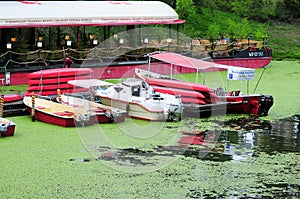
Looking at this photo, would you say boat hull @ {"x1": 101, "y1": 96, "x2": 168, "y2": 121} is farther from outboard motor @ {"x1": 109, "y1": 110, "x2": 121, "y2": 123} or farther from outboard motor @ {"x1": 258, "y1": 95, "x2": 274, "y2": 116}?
outboard motor @ {"x1": 258, "y1": 95, "x2": 274, "y2": 116}

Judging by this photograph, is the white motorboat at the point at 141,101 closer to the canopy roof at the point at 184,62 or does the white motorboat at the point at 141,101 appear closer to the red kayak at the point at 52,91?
the red kayak at the point at 52,91

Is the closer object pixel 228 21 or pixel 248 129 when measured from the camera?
pixel 248 129

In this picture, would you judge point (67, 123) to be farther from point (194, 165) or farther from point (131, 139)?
point (194, 165)

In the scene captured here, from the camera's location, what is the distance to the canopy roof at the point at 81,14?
2205 centimetres

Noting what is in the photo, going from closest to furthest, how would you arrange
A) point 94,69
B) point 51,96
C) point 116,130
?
point 116,130 → point 51,96 → point 94,69

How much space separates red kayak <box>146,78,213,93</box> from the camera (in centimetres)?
1838

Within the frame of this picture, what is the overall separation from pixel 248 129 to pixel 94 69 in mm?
A: 7351

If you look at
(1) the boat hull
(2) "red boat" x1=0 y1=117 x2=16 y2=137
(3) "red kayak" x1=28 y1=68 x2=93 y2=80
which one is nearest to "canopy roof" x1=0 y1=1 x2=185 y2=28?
(3) "red kayak" x1=28 y1=68 x2=93 y2=80

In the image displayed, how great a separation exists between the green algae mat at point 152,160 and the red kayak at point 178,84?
2.65 ft

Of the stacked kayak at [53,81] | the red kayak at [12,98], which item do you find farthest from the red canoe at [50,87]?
the red kayak at [12,98]

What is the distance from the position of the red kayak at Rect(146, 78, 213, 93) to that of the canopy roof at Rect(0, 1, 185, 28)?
15.1ft

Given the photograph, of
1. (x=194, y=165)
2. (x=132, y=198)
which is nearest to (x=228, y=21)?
(x=194, y=165)


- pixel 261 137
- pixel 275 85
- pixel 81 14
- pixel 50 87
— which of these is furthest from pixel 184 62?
pixel 81 14

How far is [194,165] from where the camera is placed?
13930 mm
